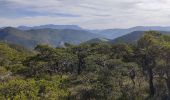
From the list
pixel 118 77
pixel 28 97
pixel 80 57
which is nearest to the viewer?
pixel 28 97

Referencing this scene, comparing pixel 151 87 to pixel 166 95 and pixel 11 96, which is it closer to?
pixel 166 95

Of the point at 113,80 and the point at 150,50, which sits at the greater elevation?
the point at 150,50

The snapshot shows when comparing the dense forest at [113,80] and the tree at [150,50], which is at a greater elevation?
the tree at [150,50]

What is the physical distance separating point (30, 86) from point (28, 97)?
1.85m

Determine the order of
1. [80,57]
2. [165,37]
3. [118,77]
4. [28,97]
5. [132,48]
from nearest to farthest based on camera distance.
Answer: [28,97] → [118,77] → [165,37] → [132,48] → [80,57]

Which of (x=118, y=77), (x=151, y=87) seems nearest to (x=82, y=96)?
(x=118, y=77)

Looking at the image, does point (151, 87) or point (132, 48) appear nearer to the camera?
point (151, 87)

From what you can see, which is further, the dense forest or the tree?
the tree

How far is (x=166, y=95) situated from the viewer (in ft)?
159

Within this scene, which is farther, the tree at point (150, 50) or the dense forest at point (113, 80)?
the tree at point (150, 50)

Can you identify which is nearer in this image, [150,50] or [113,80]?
[113,80]

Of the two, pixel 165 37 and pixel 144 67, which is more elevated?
pixel 165 37

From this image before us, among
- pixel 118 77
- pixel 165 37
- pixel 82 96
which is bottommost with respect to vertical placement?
pixel 82 96

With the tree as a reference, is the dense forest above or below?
below
